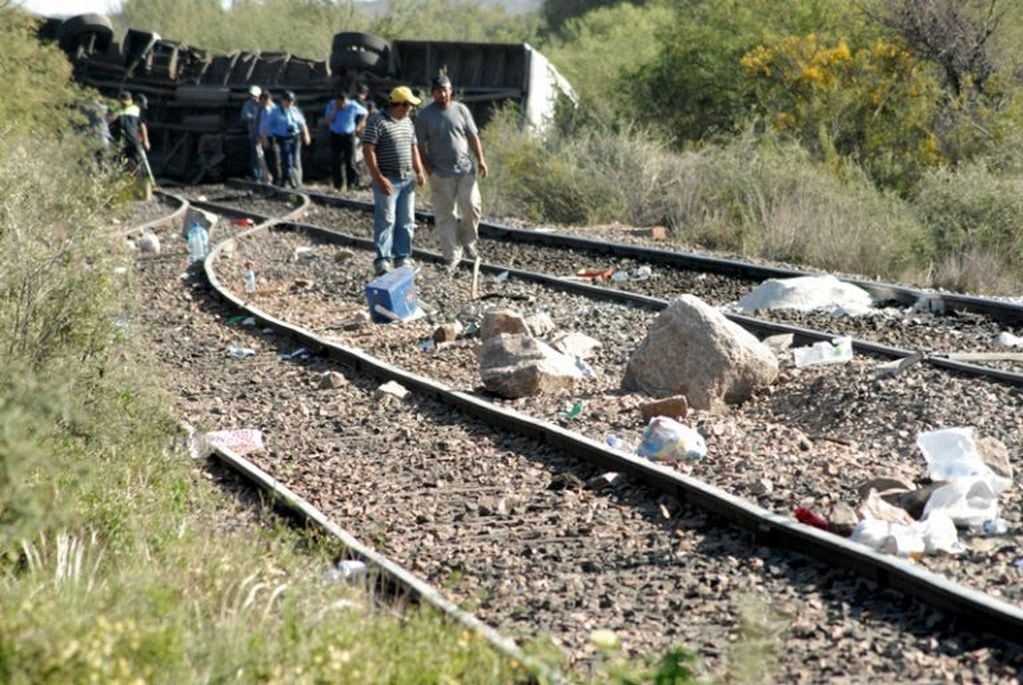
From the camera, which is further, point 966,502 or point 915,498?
point 915,498

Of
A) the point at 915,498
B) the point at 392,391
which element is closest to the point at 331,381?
the point at 392,391

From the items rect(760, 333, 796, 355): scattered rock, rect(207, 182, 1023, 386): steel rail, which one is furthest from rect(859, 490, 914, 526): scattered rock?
rect(760, 333, 796, 355): scattered rock

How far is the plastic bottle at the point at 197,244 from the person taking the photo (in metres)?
20.7

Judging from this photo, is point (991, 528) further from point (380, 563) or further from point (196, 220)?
point (196, 220)

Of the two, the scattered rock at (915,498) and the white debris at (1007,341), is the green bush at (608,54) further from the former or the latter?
the scattered rock at (915,498)

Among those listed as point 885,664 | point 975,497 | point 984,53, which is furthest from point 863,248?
point 885,664

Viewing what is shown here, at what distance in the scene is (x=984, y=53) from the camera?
25.9 meters

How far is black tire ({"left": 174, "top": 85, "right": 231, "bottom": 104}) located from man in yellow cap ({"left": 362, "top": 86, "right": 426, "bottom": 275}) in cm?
2406

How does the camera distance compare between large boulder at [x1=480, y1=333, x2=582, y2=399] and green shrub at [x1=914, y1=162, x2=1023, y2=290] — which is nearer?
large boulder at [x1=480, y1=333, x2=582, y2=399]

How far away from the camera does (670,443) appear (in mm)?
8719

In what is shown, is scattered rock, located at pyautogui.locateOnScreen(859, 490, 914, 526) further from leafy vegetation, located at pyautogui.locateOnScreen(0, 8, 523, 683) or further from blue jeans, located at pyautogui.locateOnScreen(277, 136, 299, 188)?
blue jeans, located at pyautogui.locateOnScreen(277, 136, 299, 188)

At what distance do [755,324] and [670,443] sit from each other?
435 centimetres

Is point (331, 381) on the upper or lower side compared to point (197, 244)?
upper

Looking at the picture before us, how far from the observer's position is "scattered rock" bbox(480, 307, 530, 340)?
1234cm
